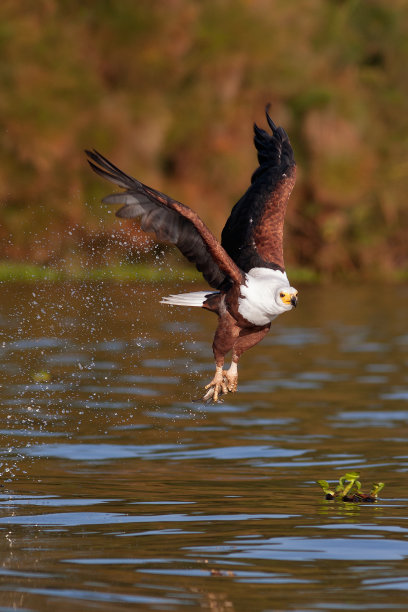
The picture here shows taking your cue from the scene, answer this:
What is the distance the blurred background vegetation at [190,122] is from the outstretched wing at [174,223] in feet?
→ 52.3

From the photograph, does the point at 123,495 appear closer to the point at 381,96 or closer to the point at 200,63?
the point at 200,63

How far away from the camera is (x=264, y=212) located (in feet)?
31.8

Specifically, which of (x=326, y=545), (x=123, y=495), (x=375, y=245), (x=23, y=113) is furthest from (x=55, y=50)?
(x=326, y=545)

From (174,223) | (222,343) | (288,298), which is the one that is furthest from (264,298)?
(174,223)

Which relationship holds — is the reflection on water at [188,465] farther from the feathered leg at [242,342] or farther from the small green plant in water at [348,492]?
the feathered leg at [242,342]

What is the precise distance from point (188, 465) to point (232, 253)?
177 cm

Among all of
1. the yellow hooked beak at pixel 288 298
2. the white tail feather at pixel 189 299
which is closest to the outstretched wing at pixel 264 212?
the white tail feather at pixel 189 299

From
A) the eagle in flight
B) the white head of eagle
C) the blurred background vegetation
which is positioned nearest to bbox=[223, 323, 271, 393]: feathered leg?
the eagle in flight

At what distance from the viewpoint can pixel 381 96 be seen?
104ft

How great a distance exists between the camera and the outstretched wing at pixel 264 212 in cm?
938

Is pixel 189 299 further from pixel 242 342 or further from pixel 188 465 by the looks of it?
pixel 188 465

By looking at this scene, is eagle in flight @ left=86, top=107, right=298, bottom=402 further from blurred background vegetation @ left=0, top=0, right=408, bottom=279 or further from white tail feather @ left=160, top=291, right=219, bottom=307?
blurred background vegetation @ left=0, top=0, right=408, bottom=279

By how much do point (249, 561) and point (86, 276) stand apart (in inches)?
662

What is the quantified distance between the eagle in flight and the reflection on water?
1066 millimetres
